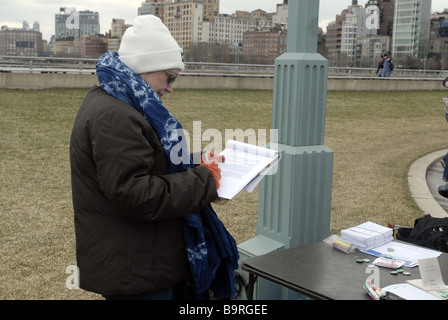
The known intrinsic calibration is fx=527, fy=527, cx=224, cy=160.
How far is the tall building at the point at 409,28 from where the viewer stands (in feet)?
353

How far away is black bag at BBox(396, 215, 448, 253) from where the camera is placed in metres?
3.49

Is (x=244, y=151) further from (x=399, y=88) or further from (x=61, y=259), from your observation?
(x=399, y=88)

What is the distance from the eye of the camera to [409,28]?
112 metres

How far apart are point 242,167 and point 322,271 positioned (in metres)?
0.69

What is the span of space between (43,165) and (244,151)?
672 centimetres

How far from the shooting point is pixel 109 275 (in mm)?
2086

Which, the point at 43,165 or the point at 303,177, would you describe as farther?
the point at 43,165

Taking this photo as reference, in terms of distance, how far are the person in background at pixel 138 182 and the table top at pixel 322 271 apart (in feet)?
1.47

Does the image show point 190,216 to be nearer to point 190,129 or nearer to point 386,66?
point 190,129

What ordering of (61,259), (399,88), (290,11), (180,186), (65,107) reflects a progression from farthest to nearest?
(399,88) < (65,107) < (61,259) < (290,11) < (180,186)

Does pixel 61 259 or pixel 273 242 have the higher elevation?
pixel 273 242

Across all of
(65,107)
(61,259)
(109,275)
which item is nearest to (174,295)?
(109,275)

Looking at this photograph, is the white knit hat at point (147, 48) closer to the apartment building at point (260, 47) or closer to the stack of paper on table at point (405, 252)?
the stack of paper on table at point (405, 252)

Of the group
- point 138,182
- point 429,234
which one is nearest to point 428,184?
point 429,234
